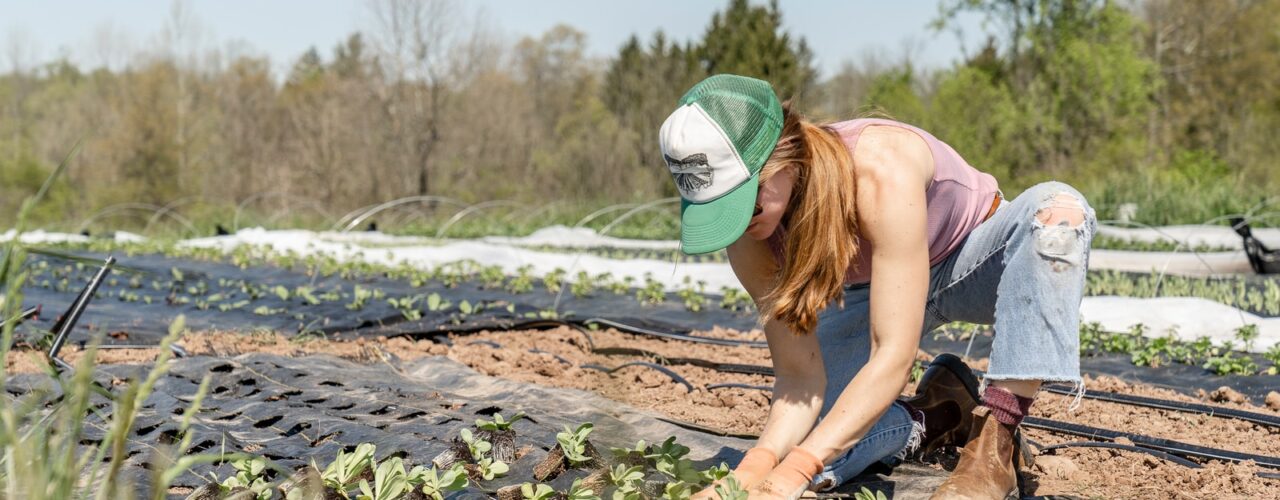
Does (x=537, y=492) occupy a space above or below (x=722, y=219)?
below

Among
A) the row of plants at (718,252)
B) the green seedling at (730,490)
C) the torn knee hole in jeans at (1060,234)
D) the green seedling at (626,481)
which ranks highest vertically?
the torn knee hole in jeans at (1060,234)

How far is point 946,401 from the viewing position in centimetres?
248

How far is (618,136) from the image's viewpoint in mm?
17672

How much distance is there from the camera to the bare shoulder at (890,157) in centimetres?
192

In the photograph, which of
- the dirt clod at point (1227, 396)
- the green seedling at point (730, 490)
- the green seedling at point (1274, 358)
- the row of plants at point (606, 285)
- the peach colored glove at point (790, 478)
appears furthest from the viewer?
the row of plants at point (606, 285)

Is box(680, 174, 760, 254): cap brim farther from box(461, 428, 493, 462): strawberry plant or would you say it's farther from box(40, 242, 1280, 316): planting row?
box(40, 242, 1280, 316): planting row

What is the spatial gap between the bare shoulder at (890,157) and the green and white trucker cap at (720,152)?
8.1 inches

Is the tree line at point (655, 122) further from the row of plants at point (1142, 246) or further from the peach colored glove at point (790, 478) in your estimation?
the peach colored glove at point (790, 478)

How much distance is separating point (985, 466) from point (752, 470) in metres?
0.49

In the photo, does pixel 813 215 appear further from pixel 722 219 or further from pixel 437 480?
pixel 437 480

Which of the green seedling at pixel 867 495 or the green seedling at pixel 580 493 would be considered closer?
the green seedling at pixel 580 493

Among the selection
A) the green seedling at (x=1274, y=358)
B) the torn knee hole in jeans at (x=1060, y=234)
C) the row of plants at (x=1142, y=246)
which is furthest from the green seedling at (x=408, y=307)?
the row of plants at (x=1142, y=246)

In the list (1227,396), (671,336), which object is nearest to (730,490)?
(1227,396)

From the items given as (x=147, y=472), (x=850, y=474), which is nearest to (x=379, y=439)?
(x=147, y=472)
